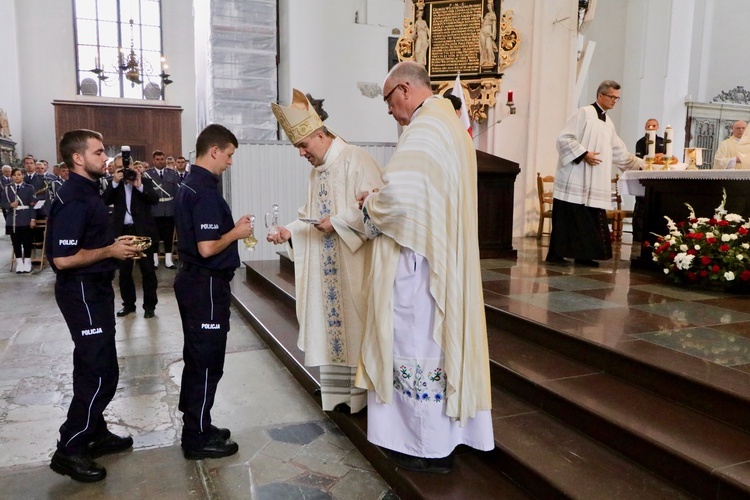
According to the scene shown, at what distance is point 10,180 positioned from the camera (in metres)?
9.30

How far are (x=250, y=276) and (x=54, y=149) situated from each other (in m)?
12.9

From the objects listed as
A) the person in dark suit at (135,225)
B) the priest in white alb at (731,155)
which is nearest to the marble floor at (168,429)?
the person in dark suit at (135,225)

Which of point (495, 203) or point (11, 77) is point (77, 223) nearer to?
point (495, 203)

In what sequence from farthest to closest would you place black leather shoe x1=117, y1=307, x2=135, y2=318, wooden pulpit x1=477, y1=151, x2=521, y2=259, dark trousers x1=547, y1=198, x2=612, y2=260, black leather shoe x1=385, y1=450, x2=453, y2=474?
wooden pulpit x1=477, y1=151, x2=521, y2=259 < black leather shoe x1=117, y1=307, x2=135, y2=318 < dark trousers x1=547, y1=198, x2=612, y2=260 < black leather shoe x1=385, y1=450, x2=453, y2=474

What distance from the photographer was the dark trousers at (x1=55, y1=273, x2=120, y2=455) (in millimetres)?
2674

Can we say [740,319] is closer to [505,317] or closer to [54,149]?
[505,317]

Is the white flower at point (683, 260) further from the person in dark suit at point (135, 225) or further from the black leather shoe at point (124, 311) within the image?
the black leather shoe at point (124, 311)

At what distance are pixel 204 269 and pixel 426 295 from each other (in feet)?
3.58

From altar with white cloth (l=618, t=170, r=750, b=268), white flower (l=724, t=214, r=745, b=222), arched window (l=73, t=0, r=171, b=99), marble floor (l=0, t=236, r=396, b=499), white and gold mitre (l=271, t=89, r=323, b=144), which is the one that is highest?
arched window (l=73, t=0, r=171, b=99)

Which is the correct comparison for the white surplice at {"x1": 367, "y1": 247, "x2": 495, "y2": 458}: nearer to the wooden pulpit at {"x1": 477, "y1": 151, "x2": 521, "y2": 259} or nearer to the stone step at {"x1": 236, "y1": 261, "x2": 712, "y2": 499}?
the stone step at {"x1": 236, "y1": 261, "x2": 712, "y2": 499}

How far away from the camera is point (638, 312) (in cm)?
374

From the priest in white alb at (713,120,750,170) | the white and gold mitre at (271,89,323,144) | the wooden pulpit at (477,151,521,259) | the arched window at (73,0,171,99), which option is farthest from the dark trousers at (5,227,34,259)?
the arched window at (73,0,171,99)

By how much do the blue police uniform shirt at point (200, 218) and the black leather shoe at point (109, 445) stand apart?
3.36ft

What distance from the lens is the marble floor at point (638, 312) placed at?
2797mm
